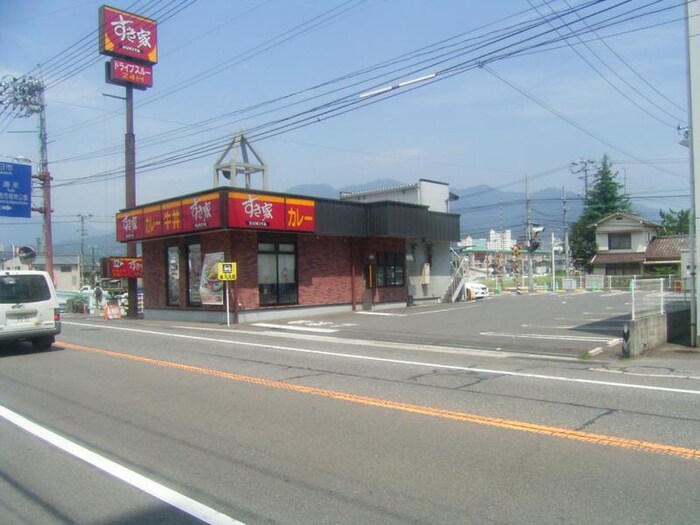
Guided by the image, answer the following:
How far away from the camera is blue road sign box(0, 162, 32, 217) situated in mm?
27812

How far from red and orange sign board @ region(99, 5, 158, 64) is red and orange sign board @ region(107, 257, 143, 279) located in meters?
14.2

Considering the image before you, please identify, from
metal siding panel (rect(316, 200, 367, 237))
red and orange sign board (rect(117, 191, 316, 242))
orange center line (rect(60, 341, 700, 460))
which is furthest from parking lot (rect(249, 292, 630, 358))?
orange center line (rect(60, 341, 700, 460))

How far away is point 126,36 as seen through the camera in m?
37.0

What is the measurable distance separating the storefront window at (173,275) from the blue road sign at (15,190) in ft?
24.3

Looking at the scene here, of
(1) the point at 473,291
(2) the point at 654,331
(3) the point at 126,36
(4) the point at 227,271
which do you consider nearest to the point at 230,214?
(4) the point at 227,271

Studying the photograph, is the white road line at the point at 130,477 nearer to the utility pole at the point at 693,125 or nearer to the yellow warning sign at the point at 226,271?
the utility pole at the point at 693,125

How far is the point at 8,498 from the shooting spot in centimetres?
501

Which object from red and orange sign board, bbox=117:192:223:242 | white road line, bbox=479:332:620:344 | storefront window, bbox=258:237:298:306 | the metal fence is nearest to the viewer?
the metal fence

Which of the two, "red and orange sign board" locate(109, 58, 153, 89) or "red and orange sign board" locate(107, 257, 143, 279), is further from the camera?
"red and orange sign board" locate(109, 58, 153, 89)

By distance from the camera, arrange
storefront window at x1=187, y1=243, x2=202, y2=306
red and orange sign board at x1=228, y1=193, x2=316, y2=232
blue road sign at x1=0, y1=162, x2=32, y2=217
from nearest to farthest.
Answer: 1. red and orange sign board at x1=228, y1=193, x2=316, y2=232
2. storefront window at x1=187, y1=243, x2=202, y2=306
3. blue road sign at x1=0, y1=162, x2=32, y2=217

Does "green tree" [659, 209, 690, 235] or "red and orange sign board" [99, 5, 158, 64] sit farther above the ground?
"red and orange sign board" [99, 5, 158, 64]

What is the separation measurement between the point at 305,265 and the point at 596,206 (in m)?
57.7

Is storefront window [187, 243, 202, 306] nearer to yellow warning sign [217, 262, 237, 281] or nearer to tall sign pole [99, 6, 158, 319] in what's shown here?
yellow warning sign [217, 262, 237, 281]

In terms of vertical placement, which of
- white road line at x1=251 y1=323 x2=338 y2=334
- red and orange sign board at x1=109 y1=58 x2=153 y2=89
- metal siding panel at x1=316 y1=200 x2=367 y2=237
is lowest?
white road line at x1=251 y1=323 x2=338 y2=334
